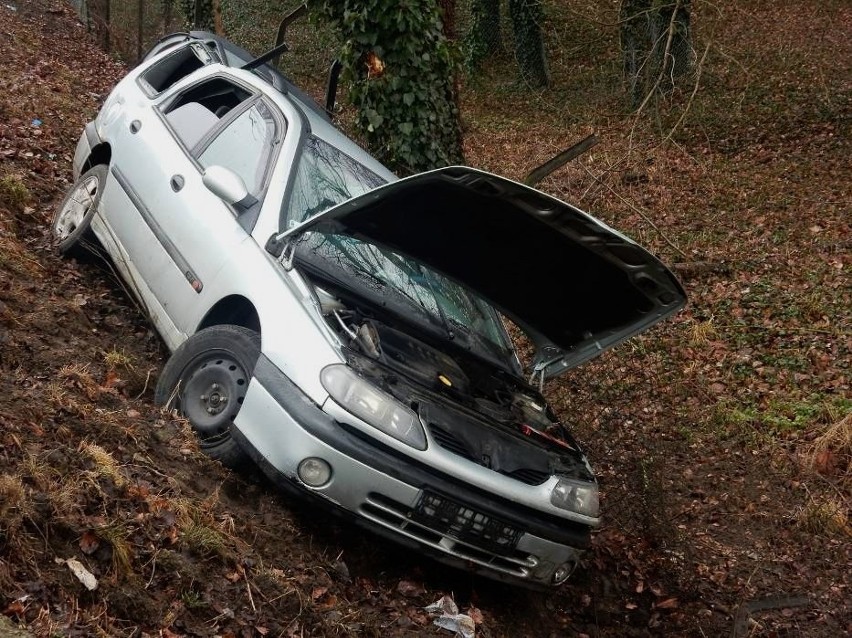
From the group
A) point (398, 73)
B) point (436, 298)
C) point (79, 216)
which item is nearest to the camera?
point (436, 298)

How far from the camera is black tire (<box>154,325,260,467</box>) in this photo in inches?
167

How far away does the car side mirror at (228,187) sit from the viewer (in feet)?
15.7

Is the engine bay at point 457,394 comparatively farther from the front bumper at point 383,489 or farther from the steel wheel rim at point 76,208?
the steel wheel rim at point 76,208

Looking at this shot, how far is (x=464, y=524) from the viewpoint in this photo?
13.1ft

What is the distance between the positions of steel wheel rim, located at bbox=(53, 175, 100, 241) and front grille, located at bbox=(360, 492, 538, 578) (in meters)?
3.59

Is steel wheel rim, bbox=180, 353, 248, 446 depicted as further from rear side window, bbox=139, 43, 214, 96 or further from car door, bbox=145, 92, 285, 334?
rear side window, bbox=139, 43, 214, 96

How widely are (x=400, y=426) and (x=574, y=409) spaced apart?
4019 millimetres

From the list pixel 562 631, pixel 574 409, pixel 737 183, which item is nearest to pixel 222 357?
pixel 562 631

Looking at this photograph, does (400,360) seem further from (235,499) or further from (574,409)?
(574,409)

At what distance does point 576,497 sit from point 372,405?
1204 millimetres

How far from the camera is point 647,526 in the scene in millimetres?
6074

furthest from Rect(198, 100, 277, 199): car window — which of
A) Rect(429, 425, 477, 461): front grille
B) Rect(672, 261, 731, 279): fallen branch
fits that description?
Rect(672, 261, 731, 279): fallen branch

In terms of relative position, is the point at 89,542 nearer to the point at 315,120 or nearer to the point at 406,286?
the point at 406,286

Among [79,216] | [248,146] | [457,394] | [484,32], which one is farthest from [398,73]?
[484,32]
